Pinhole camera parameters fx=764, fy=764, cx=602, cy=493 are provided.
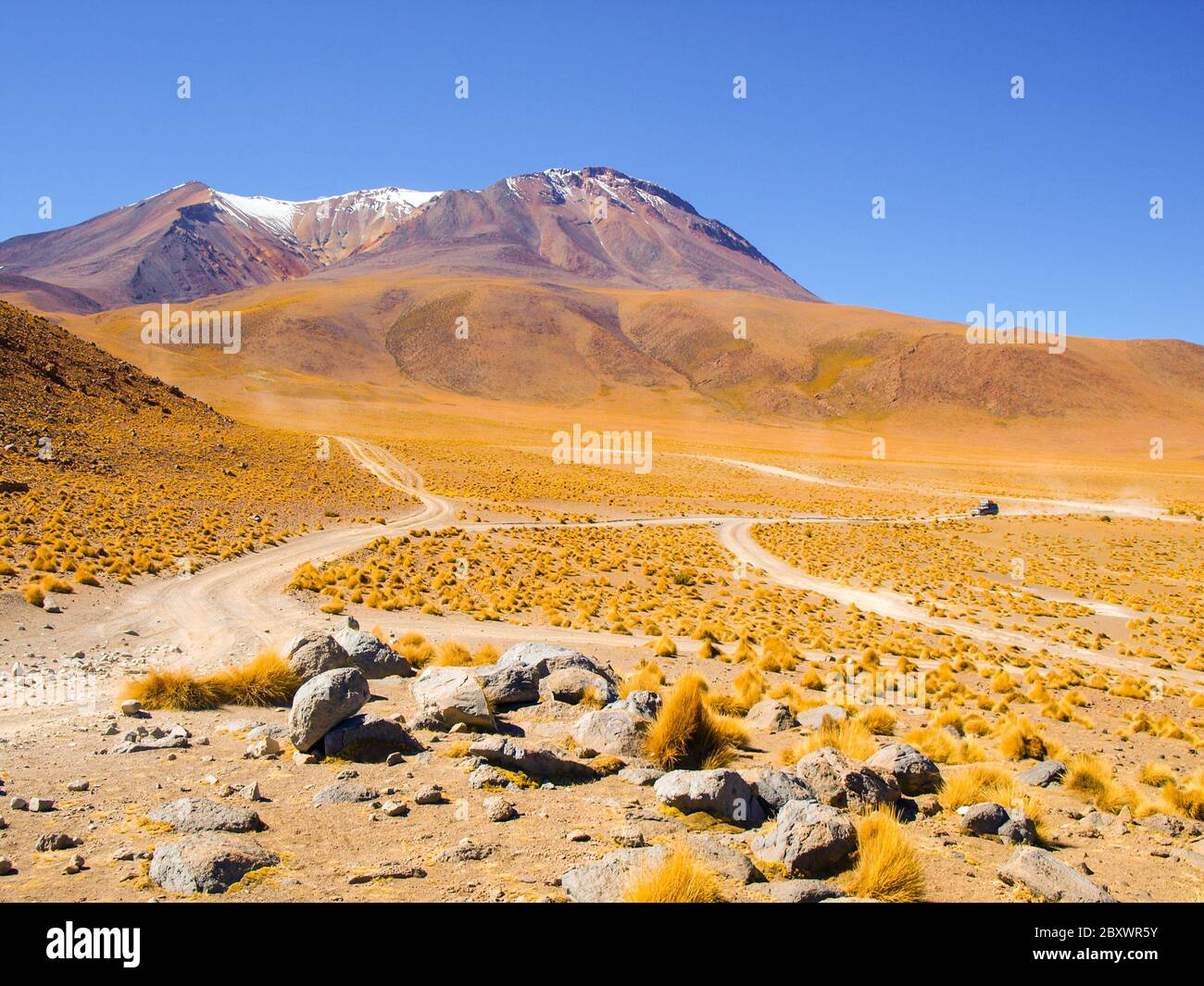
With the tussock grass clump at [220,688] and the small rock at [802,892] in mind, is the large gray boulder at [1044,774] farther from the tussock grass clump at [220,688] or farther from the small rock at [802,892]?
the tussock grass clump at [220,688]

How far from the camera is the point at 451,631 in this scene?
1755 cm

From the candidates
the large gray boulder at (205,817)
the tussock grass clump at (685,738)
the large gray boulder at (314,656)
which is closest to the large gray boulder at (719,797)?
the tussock grass clump at (685,738)

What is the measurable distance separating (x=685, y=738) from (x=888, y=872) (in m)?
3.25

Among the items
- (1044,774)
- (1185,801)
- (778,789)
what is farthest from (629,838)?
(1185,801)

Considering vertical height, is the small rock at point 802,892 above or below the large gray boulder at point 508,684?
above

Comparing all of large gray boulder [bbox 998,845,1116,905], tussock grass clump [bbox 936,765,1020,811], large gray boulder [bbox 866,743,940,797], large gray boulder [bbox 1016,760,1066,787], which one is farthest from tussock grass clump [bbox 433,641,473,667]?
large gray boulder [bbox 998,845,1116,905]

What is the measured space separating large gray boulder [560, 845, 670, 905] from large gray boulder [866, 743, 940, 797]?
11.5 feet

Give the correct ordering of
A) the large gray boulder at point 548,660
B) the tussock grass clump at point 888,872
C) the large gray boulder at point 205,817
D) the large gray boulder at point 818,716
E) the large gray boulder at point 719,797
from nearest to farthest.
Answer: the tussock grass clump at point 888,872 < the large gray boulder at point 205,817 < the large gray boulder at point 719,797 < the large gray boulder at point 818,716 < the large gray boulder at point 548,660

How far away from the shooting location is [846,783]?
24.5 ft

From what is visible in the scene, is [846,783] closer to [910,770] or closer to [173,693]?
[910,770]

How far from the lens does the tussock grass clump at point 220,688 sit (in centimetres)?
984

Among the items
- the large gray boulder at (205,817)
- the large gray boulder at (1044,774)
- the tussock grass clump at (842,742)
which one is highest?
the large gray boulder at (205,817)

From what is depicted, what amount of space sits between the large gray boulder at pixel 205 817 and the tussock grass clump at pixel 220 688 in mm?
3839
